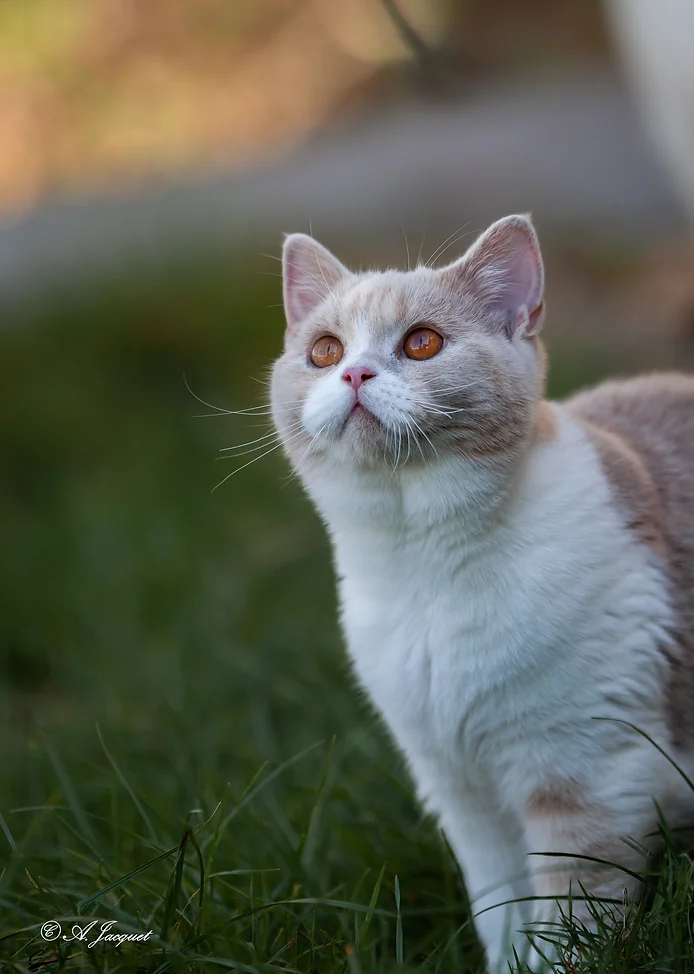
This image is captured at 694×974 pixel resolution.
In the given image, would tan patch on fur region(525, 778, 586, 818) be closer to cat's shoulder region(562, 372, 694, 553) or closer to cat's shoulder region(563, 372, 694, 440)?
cat's shoulder region(562, 372, 694, 553)

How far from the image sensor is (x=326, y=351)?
1.91 m

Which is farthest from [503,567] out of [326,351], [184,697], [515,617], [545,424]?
[184,697]

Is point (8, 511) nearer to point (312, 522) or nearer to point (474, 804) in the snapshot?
point (312, 522)

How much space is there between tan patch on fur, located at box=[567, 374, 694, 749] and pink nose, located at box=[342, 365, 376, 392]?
496 mm

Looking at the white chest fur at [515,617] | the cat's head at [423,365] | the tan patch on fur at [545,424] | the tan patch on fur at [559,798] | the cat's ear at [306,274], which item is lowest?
the tan patch on fur at [559,798]

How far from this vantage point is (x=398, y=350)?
1.80 metres

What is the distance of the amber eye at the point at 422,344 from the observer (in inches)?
70.5

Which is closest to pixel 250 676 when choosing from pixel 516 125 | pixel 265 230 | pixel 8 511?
pixel 8 511

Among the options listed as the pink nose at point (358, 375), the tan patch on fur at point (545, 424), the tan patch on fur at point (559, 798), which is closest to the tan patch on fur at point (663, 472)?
the tan patch on fur at point (545, 424)

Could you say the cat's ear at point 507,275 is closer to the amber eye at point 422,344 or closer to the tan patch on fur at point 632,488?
the amber eye at point 422,344

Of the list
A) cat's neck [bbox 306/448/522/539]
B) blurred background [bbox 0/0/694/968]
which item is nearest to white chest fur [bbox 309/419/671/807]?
cat's neck [bbox 306/448/522/539]

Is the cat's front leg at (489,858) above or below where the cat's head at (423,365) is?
below

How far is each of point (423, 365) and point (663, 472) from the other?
1.89 ft

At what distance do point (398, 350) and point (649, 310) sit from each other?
11.0 feet
